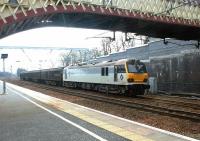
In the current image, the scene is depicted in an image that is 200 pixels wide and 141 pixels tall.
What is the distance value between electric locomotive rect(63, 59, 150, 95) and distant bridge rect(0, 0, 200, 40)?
9.85ft

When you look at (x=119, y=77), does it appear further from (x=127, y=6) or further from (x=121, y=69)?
(x=127, y=6)

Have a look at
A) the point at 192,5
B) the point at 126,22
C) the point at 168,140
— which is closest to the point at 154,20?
the point at 126,22

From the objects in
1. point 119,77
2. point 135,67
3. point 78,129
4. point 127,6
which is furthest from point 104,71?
point 78,129

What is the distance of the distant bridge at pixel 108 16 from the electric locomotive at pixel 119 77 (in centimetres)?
300


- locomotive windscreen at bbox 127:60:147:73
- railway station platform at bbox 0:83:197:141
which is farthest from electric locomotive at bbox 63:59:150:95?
railway station platform at bbox 0:83:197:141

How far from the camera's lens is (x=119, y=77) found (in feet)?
105

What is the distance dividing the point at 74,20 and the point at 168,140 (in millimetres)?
19228

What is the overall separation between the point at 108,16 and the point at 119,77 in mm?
6349

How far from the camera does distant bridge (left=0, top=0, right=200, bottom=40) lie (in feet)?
74.8

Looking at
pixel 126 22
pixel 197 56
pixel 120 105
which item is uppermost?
pixel 126 22

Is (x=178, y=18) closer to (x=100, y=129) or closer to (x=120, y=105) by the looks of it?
(x=120, y=105)

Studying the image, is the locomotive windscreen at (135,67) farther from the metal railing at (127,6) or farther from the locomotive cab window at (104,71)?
the metal railing at (127,6)

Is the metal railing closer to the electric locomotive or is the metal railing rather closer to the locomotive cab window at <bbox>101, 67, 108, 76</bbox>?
the electric locomotive

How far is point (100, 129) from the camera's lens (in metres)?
13.1
